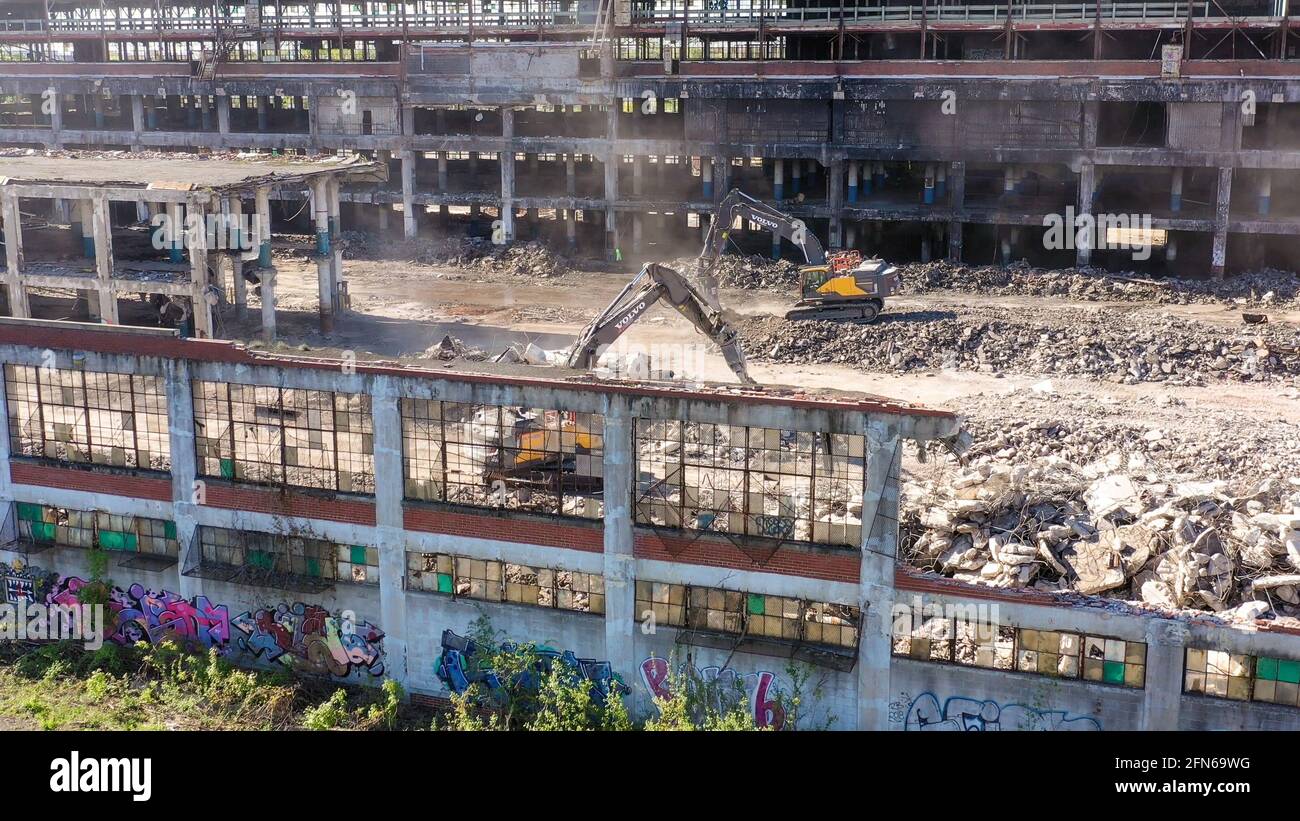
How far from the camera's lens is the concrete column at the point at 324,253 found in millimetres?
54000

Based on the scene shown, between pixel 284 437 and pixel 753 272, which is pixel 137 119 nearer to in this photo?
pixel 753 272

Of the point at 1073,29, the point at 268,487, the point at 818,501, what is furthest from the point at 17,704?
the point at 1073,29

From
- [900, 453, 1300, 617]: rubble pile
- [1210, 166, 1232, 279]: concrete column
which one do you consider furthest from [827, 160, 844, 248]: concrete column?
[900, 453, 1300, 617]: rubble pile

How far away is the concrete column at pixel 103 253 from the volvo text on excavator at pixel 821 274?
20642mm

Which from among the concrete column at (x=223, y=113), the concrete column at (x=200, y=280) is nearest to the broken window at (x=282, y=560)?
the concrete column at (x=200, y=280)

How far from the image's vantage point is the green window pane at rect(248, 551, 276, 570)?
31516 millimetres

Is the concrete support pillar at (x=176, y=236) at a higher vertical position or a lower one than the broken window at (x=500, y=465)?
higher

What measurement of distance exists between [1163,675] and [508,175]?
49.6m

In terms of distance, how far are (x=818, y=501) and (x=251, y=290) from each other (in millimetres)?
41885

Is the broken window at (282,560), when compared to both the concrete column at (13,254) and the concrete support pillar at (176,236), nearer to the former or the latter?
the concrete support pillar at (176,236)

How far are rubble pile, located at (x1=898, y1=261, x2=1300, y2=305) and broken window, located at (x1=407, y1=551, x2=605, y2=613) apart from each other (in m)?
33.0

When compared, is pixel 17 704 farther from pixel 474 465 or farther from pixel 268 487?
pixel 474 465

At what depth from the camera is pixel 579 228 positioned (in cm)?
7331

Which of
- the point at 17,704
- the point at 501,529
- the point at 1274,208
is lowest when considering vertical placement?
the point at 17,704
